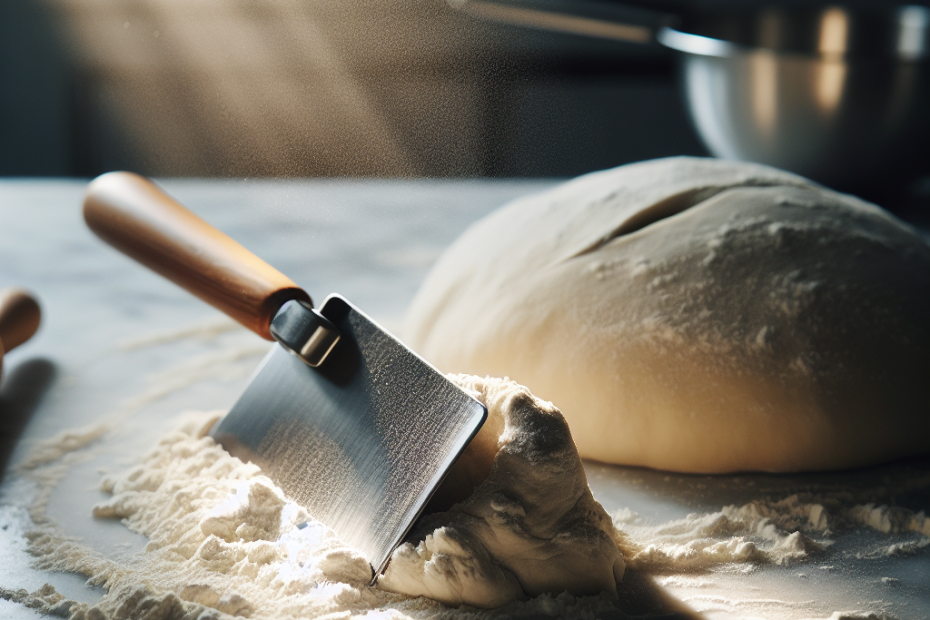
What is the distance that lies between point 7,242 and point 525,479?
1.50 meters

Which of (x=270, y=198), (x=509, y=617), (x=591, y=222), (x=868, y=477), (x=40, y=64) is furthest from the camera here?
(x=40, y=64)

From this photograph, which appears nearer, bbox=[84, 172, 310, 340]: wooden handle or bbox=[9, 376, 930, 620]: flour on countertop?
bbox=[9, 376, 930, 620]: flour on countertop

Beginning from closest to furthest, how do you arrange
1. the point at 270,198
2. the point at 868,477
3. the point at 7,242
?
the point at 868,477
the point at 7,242
the point at 270,198

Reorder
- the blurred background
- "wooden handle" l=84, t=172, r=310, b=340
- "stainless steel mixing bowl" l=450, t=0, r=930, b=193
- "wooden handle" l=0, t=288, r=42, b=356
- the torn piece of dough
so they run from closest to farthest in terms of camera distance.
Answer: the torn piece of dough → "wooden handle" l=84, t=172, r=310, b=340 → "wooden handle" l=0, t=288, r=42, b=356 → "stainless steel mixing bowl" l=450, t=0, r=930, b=193 → the blurred background

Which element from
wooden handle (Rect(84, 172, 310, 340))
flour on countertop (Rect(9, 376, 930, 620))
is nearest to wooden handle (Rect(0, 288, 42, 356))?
wooden handle (Rect(84, 172, 310, 340))

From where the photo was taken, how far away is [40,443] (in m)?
1.05

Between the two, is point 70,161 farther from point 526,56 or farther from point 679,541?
point 679,541

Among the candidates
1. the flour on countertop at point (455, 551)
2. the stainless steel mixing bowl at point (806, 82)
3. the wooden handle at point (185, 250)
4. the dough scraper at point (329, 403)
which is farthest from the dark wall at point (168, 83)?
the flour on countertop at point (455, 551)

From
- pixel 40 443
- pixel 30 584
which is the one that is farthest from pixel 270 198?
pixel 30 584

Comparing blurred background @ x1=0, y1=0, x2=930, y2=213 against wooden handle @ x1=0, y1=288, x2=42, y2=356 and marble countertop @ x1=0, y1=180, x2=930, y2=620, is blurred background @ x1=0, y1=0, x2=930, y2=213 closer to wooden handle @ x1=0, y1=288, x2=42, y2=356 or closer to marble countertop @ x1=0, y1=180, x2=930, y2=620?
marble countertop @ x1=0, y1=180, x2=930, y2=620

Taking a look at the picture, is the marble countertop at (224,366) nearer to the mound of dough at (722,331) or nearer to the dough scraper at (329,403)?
the mound of dough at (722,331)

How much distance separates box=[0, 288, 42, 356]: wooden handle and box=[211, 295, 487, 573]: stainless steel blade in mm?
536

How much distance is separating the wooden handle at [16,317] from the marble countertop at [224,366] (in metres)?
0.04

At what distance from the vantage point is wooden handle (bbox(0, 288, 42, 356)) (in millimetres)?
1259
